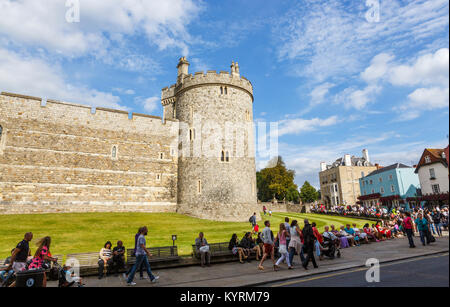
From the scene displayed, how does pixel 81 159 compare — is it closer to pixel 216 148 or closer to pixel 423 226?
pixel 216 148

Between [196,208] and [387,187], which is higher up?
[387,187]

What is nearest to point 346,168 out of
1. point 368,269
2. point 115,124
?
point 115,124

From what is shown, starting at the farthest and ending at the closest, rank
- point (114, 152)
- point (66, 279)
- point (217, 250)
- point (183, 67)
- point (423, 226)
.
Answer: point (183, 67), point (114, 152), point (423, 226), point (217, 250), point (66, 279)

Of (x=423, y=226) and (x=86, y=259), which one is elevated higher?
(x=423, y=226)

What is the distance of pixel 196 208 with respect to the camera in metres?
24.1

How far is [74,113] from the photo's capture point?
23422 mm

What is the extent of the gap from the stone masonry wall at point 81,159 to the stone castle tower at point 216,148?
2.20m

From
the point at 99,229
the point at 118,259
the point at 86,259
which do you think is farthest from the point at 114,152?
the point at 118,259

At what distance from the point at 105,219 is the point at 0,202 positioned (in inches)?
307

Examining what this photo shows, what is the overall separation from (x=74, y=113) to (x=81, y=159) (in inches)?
169

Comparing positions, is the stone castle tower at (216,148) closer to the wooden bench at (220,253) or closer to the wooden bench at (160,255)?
the wooden bench at (220,253)

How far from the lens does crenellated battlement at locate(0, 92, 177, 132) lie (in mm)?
21422
